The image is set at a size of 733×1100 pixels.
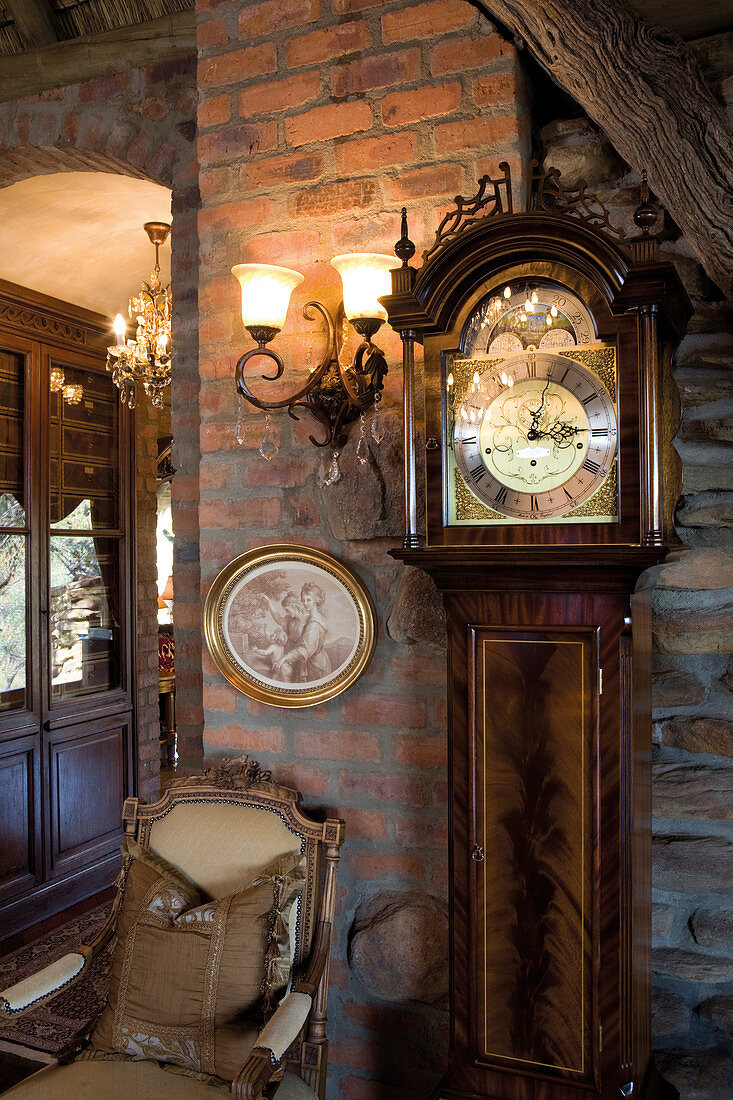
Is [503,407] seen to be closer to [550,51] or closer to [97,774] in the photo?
[550,51]

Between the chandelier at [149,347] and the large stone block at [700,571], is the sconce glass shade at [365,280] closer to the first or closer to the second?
the large stone block at [700,571]

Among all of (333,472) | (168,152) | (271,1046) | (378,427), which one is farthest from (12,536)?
(271,1046)

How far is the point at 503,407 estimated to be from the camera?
1485 mm

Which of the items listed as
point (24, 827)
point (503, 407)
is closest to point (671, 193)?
point (503, 407)

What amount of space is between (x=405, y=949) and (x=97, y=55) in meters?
2.64

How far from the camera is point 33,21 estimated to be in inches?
102

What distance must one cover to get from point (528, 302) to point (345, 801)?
121 cm

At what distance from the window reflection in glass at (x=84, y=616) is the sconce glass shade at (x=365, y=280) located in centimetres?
247

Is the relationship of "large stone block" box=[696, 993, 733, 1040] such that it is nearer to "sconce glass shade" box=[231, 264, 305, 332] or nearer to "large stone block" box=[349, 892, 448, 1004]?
"large stone block" box=[349, 892, 448, 1004]

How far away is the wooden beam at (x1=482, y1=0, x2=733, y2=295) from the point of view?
1.63m

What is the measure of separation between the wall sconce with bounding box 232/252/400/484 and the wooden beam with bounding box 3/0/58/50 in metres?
1.40

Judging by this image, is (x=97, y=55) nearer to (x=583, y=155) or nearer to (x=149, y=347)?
(x=149, y=347)

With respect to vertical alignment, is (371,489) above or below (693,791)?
above

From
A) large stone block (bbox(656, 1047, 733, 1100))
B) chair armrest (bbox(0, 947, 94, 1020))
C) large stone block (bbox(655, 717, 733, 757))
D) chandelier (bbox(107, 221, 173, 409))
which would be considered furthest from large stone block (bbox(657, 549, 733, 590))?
chandelier (bbox(107, 221, 173, 409))
